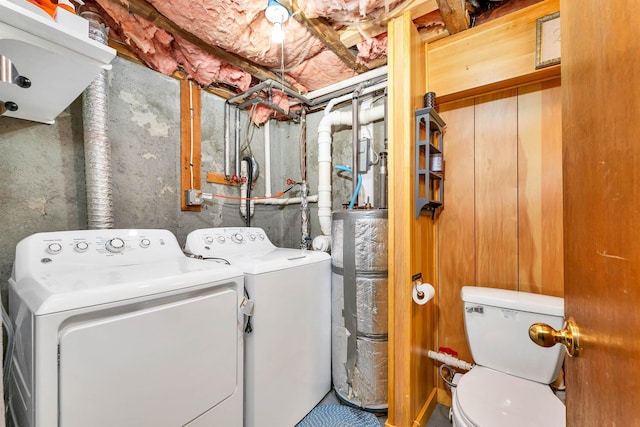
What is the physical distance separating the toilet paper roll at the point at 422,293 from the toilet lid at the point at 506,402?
38cm

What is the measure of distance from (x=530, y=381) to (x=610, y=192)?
137 cm

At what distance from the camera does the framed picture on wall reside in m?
1.32

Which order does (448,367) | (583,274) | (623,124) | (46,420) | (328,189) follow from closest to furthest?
(623,124) < (583,274) < (46,420) < (448,367) < (328,189)

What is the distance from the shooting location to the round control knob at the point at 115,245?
1.26 metres

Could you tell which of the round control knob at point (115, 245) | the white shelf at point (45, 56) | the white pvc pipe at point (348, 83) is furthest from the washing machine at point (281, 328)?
the white pvc pipe at point (348, 83)

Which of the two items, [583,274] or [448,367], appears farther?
[448,367]

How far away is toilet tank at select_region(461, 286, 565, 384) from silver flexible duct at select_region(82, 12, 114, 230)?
1978 mm

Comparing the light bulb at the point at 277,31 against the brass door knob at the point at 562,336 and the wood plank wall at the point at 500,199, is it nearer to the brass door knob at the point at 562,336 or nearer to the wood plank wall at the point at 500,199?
the wood plank wall at the point at 500,199

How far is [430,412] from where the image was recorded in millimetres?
1657

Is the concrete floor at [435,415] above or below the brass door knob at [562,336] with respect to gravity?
below

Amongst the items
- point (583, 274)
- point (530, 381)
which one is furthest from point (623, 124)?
point (530, 381)

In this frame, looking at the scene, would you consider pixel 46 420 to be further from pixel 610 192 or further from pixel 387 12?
pixel 387 12

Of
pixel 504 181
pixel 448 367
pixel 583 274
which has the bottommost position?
pixel 448 367

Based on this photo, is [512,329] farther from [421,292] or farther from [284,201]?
[284,201]
